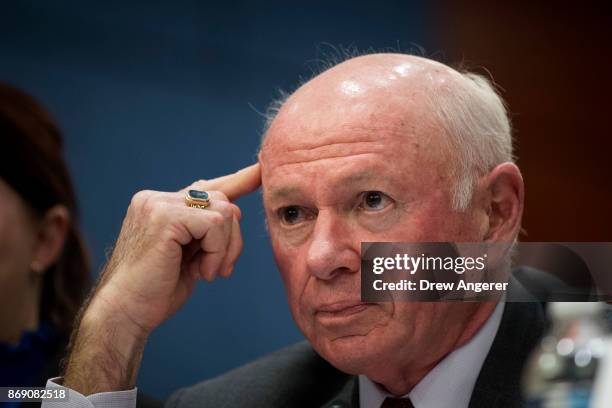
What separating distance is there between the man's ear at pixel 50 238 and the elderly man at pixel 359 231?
24.3 inches

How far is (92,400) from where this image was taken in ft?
6.48

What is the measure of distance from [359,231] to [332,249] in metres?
0.08

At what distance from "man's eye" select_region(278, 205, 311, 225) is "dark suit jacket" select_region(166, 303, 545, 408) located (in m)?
0.47

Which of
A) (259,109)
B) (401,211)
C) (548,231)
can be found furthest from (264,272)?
(548,231)

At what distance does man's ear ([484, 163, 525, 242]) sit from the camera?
6.59 feet

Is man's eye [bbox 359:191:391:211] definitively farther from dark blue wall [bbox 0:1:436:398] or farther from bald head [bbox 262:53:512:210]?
dark blue wall [bbox 0:1:436:398]

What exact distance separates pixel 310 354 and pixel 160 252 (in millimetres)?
550

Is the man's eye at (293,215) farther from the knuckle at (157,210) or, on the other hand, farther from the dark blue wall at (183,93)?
the dark blue wall at (183,93)

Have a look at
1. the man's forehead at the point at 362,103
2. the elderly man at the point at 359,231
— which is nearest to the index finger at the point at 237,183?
the elderly man at the point at 359,231

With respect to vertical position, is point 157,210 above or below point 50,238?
below

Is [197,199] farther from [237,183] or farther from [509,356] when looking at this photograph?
[509,356]

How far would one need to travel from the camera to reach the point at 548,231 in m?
2.14

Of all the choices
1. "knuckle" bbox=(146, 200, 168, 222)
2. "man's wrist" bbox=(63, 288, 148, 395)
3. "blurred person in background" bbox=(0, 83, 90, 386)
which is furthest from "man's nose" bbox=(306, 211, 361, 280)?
"blurred person in background" bbox=(0, 83, 90, 386)

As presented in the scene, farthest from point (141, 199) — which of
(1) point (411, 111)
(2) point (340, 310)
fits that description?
(1) point (411, 111)
